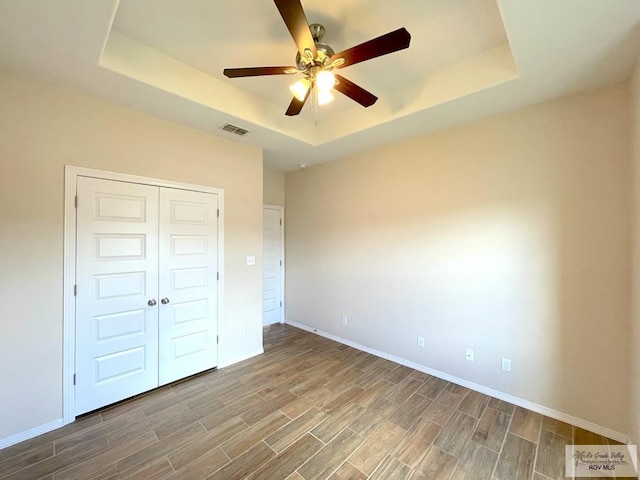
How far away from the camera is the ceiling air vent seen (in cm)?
282

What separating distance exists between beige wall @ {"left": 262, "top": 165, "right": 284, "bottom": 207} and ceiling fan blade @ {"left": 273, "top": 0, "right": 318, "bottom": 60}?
303 cm

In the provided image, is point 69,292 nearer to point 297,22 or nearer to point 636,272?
point 297,22

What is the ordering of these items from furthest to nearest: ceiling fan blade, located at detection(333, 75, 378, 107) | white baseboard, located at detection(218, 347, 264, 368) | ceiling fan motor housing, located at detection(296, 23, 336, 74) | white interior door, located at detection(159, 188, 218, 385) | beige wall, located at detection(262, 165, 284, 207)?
beige wall, located at detection(262, 165, 284, 207) → white baseboard, located at detection(218, 347, 264, 368) → white interior door, located at detection(159, 188, 218, 385) → ceiling fan blade, located at detection(333, 75, 378, 107) → ceiling fan motor housing, located at detection(296, 23, 336, 74)

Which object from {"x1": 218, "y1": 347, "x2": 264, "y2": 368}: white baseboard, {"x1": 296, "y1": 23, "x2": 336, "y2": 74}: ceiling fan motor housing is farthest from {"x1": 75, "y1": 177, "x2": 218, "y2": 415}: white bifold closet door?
{"x1": 296, "y1": 23, "x2": 336, "y2": 74}: ceiling fan motor housing

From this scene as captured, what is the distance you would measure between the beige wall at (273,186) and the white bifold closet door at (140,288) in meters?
1.59

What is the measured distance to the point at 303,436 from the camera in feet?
6.80

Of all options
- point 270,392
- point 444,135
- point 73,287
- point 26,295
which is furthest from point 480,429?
point 26,295

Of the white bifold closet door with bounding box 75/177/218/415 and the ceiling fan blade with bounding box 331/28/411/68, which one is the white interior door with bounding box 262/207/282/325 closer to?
the white bifold closet door with bounding box 75/177/218/415

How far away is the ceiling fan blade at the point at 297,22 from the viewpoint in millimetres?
1313

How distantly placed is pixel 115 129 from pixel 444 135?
3277mm

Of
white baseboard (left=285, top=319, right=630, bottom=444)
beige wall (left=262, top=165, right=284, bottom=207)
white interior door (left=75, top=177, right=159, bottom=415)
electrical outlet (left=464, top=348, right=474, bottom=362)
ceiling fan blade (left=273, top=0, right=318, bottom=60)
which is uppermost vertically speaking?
ceiling fan blade (left=273, top=0, right=318, bottom=60)

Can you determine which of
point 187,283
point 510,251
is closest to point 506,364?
point 510,251

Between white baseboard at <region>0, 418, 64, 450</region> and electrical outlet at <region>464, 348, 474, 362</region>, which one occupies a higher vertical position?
electrical outlet at <region>464, 348, 474, 362</region>

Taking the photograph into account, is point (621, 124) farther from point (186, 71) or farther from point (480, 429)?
point (186, 71)
